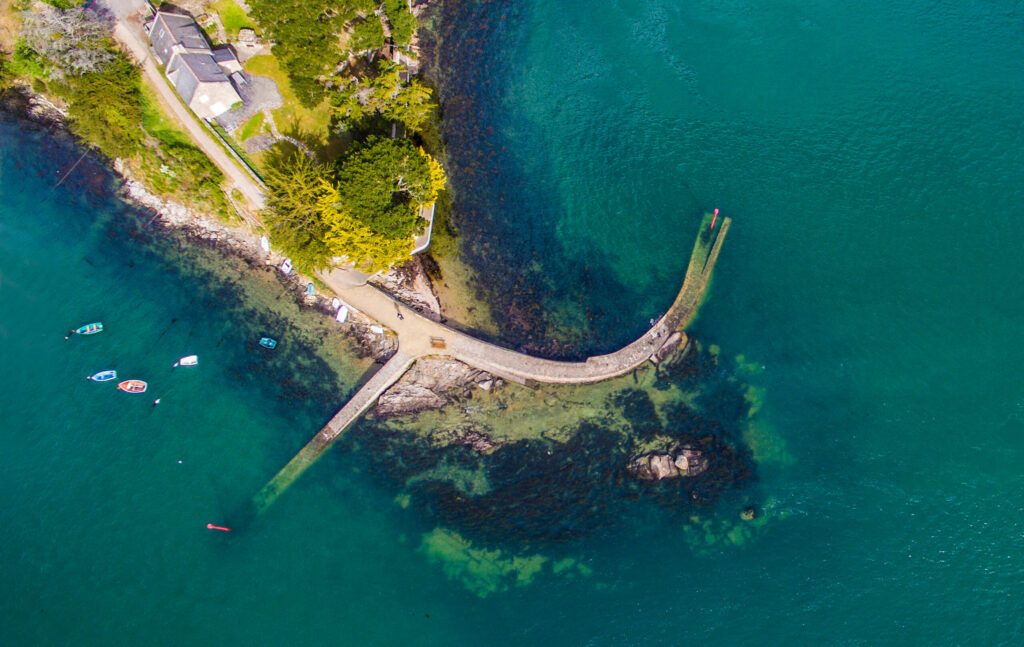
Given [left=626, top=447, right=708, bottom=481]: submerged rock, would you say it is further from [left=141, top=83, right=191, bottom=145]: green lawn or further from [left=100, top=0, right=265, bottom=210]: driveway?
[left=141, top=83, right=191, bottom=145]: green lawn

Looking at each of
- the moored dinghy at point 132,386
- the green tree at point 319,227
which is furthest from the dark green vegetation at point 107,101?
the moored dinghy at point 132,386

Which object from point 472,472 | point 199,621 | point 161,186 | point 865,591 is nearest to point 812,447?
point 865,591

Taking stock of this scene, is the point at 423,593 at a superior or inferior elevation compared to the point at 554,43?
inferior

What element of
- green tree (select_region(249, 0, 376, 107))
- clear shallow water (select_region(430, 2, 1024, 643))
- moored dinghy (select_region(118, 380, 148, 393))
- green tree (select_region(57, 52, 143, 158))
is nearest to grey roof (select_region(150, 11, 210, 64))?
green tree (select_region(57, 52, 143, 158))

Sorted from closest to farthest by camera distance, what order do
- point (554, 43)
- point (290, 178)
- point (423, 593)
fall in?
point (290, 178), point (423, 593), point (554, 43)

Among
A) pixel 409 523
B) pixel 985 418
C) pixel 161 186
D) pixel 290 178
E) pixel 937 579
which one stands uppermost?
pixel 161 186

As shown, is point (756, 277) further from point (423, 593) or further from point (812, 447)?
point (423, 593)

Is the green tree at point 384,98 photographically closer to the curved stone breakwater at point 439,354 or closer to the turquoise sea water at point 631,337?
the turquoise sea water at point 631,337

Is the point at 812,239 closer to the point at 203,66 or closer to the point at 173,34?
the point at 203,66
